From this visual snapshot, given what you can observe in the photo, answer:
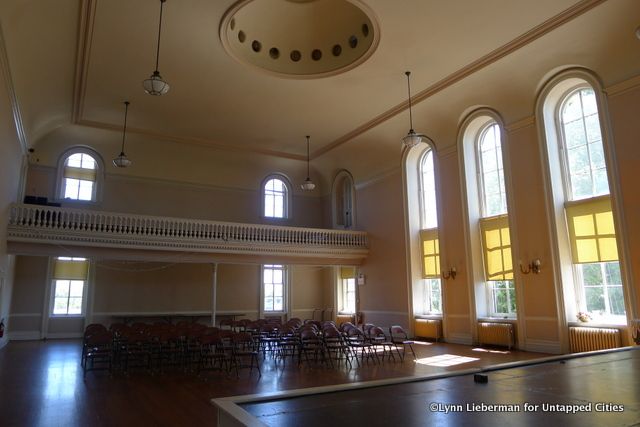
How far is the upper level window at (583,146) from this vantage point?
9.95 meters

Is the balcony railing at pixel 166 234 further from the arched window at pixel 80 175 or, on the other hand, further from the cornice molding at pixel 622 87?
the cornice molding at pixel 622 87

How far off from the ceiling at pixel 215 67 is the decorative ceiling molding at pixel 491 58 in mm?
25

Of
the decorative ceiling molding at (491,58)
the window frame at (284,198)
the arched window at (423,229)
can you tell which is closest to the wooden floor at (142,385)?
the arched window at (423,229)

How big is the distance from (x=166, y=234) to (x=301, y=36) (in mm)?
6757

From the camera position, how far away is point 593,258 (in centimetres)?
980

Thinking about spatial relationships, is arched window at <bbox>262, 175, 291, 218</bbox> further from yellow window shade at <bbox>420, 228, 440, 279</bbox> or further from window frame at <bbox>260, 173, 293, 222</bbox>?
yellow window shade at <bbox>420, 228, 440, 279</bbox>

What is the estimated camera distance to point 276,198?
18875 millimetres

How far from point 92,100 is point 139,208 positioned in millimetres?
4632

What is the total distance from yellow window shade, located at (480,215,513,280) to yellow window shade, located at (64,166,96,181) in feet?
42.3

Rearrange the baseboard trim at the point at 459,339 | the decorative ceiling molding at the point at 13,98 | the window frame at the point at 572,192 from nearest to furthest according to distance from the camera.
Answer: the decorative ceiling molding at the point at 13,98 → the window frame at the point at 572,192 → the baseboard trim at the point at 459,339

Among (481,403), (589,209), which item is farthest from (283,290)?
(481,403)

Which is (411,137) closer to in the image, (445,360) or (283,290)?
(445,360)

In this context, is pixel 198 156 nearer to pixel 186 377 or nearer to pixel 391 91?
pixel 391 91

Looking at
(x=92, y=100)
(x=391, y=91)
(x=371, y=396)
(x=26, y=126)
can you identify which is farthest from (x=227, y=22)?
(x=371, y=396)
